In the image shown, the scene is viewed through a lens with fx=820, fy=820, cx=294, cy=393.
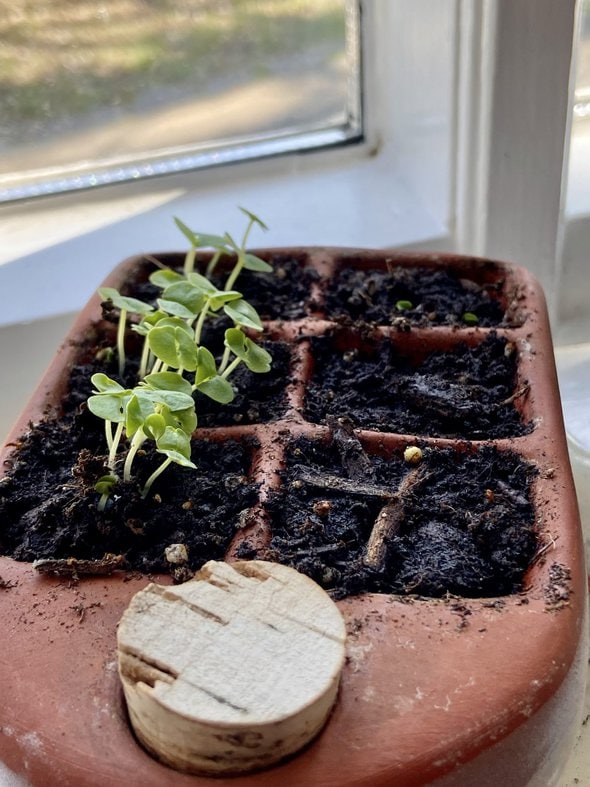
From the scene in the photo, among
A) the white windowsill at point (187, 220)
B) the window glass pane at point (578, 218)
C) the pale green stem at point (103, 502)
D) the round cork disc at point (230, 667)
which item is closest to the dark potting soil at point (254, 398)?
the pale green stem at point (103, 502)

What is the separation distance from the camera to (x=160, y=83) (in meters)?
1.26

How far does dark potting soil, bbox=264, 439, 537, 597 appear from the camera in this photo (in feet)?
1.95

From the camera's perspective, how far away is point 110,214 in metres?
1.29

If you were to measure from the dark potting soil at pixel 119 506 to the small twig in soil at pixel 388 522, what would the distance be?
0.10 m

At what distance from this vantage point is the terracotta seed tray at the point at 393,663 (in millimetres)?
469

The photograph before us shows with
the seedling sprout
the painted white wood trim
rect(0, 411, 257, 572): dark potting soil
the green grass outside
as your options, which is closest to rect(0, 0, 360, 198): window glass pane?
the green grass outside

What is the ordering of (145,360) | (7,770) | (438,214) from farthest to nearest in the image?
1. (438,214)
2. (145,360)
3. (7,770)

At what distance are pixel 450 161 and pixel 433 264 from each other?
10.2 inches

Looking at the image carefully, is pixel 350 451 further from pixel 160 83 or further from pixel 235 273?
pixel 160 83

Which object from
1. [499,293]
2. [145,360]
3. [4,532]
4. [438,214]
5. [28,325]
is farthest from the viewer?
[438,214]

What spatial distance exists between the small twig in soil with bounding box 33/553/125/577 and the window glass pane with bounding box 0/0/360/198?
2.68ft

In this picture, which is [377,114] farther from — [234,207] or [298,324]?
[298,324]

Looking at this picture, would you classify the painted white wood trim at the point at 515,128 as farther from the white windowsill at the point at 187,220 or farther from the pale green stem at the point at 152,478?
the pale green stem at the point at 152,478

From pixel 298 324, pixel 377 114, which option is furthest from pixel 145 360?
pixel 377 114
